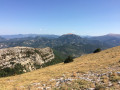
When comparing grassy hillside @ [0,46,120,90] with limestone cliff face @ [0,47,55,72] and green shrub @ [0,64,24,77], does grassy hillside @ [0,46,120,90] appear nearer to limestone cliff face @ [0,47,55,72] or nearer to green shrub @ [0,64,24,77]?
green shrub @ [0,64,24,77]

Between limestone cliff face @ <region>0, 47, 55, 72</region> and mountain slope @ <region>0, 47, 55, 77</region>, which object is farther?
limestone cliff face @ <region>0, 47, 55, 72</region>

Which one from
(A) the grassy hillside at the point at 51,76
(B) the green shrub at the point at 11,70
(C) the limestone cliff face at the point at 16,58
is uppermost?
(A) the grassy hillside at the point at 51,76

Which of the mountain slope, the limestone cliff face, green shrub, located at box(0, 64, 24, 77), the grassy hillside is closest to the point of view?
the grassy hillside

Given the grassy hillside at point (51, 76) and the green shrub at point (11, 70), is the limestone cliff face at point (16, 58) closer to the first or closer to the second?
the green shrub at point (11, 70)

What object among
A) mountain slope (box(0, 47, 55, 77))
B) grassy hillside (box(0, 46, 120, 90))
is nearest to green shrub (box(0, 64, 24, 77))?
mountain slope (box(0, 47, 55, 77))

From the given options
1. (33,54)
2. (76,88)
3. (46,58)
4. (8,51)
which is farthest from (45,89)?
(46,58)

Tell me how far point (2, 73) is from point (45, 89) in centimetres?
12960

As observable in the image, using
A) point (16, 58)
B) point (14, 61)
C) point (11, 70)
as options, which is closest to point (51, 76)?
point (11, 70)

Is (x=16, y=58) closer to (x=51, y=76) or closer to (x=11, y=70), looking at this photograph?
(x=11, y=70)

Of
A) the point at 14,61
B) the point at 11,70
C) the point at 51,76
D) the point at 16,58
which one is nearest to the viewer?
the point at 51,76

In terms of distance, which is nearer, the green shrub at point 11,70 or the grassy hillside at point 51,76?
the grassy hillside at point 51,76

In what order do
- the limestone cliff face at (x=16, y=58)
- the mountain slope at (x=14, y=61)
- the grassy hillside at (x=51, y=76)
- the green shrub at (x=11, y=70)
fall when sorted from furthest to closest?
1. the limestone cliff face at (x=16, y=58)
2. the mountain slope at (x=14, y=61)
3. the green shrub at (x=11, y=70)
4. the grassy hillside at (x=51, y=76)

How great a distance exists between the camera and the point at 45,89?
1034 centimetres

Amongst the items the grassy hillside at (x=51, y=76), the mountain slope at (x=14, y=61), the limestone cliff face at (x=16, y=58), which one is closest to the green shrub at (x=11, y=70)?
the mountain slope at (x=14, y=61)
